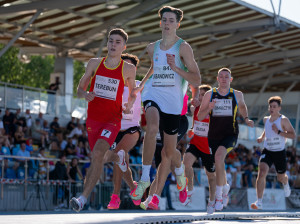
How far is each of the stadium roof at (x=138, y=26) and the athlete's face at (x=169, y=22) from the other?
16507 millimetres

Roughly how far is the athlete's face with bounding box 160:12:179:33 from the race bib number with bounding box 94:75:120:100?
964 millimetres

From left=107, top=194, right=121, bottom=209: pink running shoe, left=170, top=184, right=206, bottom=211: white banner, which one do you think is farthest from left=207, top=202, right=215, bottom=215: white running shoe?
left=170, top=184, right=206, bottom=211: white banner

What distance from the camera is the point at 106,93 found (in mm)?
8617

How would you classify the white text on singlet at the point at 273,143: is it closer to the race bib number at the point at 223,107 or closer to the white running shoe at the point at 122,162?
the race bib number at the point at 223,107

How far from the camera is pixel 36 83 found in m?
70.6

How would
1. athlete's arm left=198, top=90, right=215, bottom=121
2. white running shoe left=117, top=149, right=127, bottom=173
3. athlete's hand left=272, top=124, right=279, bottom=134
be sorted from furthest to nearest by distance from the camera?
athlete's hand left=272, top=124, right=279, bottom=134 < athlete's arm left=198, top=90, right=215, bottom=121 < white running shoe left=117, top=149, right=127, bottom=173

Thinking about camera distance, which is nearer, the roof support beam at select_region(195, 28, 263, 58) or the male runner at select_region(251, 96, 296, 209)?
the male runner at select_region(251, 96, 296, 209)

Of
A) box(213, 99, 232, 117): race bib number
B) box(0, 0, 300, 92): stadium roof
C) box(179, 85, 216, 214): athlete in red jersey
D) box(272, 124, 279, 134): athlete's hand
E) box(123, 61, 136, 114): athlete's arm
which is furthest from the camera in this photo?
box(0, 0, 300, 92): stadium roof

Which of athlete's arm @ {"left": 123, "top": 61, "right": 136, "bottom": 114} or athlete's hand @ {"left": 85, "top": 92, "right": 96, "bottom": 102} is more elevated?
athlete's arm @ {"left": 123, "top": 61, "right": 136, "bottom": 114}

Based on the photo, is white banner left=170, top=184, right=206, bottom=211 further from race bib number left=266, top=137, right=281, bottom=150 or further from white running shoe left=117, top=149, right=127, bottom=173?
white running shoe left=117, top=149, right=127, bottom=173

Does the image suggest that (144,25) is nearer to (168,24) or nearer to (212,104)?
(212,104)

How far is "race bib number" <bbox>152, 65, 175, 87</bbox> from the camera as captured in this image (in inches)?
341

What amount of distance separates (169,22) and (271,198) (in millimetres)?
17481

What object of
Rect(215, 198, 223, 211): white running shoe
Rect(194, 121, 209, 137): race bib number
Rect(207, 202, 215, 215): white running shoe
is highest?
Rect(194, 121, 209, 137): race bib number
